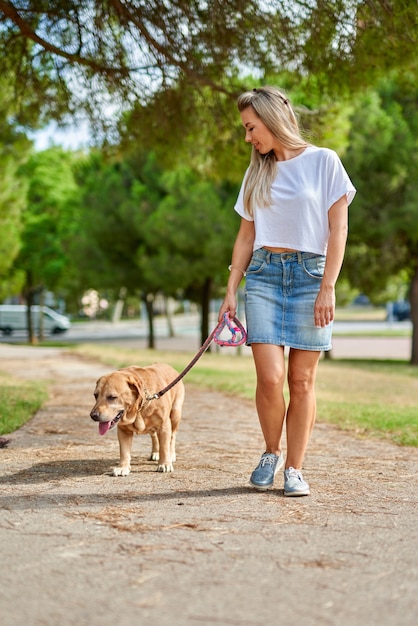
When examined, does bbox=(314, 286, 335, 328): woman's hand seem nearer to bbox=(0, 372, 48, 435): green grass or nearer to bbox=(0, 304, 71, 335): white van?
bbox=(0, 372, 48, 435): green grass

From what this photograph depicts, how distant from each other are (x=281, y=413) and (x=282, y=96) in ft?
5.73

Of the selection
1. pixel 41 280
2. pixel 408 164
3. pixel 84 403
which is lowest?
pixel 84 403

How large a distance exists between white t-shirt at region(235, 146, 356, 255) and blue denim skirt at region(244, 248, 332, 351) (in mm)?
85

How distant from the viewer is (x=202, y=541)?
10.5 feet

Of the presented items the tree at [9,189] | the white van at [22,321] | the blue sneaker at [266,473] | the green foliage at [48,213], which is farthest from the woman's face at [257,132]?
the white van at [22,321]

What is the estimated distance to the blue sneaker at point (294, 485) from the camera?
407 cm

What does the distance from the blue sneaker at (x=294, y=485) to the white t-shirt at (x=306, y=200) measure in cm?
120

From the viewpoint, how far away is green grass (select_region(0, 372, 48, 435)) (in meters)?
6.62

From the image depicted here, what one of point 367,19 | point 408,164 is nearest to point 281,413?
point 367,19

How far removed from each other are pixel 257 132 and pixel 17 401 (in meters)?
4.89

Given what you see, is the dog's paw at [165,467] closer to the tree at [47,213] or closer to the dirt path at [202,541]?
the dirt path at [202,541]

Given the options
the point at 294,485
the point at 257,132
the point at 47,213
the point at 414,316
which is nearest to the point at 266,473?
the point at 294,485

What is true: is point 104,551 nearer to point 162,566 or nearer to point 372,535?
point 162,566

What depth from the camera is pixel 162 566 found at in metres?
2.85
